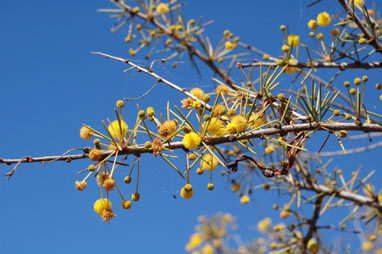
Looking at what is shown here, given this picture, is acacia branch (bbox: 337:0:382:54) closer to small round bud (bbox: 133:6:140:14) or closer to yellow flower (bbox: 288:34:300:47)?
yellow flower (bbox: 288:34:300:47)

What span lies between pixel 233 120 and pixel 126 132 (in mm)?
418

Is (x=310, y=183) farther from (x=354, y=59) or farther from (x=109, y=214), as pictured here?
(x=109, y=214)

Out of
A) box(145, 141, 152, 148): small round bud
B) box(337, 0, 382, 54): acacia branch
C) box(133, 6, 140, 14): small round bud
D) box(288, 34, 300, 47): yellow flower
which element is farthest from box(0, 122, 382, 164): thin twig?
box(133, 6, 140, 14): small round bud

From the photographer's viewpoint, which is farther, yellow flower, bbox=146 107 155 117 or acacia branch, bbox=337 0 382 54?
acacia branch, bbox=337 0 382 54

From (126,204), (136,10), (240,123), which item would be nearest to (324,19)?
(136,10)

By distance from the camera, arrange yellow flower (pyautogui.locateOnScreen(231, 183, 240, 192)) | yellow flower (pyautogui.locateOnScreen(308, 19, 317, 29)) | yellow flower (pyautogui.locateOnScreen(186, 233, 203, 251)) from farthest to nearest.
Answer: yellow flower (pyautogui.locateOnScreen(186, 233, 203, 251)), yellow flower (pyautogui.locateOnScreen(231, 183, 240, 192)), yellow flower (pyautogui.locateOnScreen(308, 19, 317, 29))

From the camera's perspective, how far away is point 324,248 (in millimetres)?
3059

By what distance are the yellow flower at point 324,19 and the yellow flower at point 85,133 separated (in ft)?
6.25

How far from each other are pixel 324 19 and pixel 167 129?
1.77 m

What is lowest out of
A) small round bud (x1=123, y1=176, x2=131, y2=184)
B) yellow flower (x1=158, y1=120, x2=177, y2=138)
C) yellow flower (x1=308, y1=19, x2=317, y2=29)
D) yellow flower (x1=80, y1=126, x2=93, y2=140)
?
small round bud (x1=123, y1=176, x2=131, y2=184)

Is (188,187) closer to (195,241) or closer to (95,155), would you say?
(95,155)

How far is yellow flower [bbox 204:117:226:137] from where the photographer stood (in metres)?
1.63

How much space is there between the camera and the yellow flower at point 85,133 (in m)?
1.60

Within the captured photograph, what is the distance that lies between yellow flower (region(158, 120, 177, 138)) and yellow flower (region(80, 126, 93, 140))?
0.97 feet
